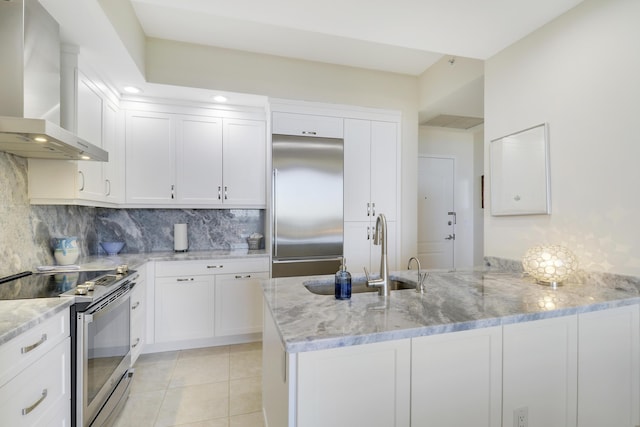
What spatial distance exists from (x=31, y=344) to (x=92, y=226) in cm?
225

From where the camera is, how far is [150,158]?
9.98ft

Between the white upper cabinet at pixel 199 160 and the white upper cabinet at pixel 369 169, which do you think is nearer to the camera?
the white upper cabinet at pixel 199 160

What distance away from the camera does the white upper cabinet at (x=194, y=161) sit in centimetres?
301

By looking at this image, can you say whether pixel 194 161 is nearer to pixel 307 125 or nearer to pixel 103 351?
pixel 307 125

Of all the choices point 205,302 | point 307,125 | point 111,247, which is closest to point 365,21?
point 307,125

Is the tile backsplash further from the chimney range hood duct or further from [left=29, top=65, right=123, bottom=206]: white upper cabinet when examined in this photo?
the chimney range hood duct

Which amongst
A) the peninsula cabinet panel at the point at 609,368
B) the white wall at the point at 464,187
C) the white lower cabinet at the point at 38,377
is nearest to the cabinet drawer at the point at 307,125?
the white wall at the point at 464,187

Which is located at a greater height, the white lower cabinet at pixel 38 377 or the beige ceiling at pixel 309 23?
the beige ceiling at pixel 309 23

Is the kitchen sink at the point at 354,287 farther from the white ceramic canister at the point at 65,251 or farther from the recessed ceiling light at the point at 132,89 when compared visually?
the recessed ceiling light at the point at 132,89

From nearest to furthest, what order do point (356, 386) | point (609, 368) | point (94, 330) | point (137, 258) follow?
point (356, 386)
point (609, 368)
point (94, 330)
point (137, 258)

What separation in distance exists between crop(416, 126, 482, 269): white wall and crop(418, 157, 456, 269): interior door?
11cm

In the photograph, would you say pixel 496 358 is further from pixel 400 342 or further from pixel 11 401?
pixel 11 401

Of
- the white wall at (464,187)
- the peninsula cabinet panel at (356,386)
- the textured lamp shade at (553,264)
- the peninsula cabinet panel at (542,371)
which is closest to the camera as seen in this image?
the peninsula cabinet panel at (356,386)

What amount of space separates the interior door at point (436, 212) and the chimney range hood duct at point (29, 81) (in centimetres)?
413
